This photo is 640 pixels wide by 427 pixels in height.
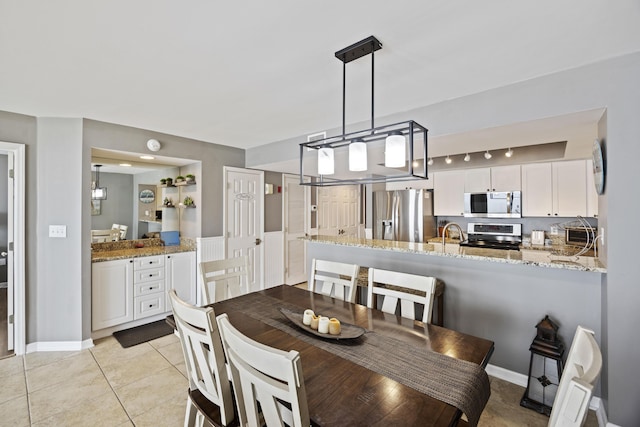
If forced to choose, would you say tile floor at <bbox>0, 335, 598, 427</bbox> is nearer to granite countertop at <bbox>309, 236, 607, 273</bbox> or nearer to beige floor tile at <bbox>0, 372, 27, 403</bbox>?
beige floor tile at <bbox>0, 372, 27, 403</bbox>

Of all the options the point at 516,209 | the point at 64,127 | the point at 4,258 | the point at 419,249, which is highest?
the point at 64,127

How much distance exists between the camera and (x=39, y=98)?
255cm

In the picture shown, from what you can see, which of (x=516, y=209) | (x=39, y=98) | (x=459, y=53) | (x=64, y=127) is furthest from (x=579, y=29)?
(x=64, y=127)

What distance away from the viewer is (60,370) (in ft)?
8.79

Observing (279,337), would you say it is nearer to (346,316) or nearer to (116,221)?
(346,316)

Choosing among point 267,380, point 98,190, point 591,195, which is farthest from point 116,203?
point 591,195

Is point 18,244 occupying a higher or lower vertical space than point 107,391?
higher

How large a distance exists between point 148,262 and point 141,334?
0.83 meters

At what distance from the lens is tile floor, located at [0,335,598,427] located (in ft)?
6.72

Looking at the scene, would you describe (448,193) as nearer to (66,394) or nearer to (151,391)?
(151,391)

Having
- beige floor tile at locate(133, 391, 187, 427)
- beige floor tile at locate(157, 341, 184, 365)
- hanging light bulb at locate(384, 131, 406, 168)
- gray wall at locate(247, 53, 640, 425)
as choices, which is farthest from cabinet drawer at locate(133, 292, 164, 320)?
gray wall at locate(247, 53, 640, 425)

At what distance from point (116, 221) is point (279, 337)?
3967 millimetres

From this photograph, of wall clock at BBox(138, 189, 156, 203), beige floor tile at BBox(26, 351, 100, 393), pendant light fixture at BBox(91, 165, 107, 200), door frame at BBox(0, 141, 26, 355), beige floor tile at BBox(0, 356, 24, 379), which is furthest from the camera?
wall clock at BBox(138, 189, 156, 203)

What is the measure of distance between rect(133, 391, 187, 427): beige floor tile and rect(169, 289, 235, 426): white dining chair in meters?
0.65
